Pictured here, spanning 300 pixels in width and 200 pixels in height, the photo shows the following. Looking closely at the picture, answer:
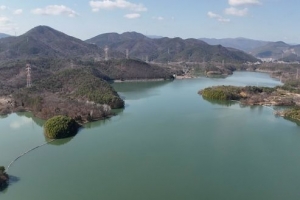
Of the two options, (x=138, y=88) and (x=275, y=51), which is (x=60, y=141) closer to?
(x=138, y=88)

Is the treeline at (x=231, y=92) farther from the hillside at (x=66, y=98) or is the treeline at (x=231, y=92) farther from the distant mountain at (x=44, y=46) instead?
the distant mountain at (x=44, y=46)

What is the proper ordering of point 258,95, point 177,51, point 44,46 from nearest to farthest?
point 258,95 → point 44,46 → point 177,51

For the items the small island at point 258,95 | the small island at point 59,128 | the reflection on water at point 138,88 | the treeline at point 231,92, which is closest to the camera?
the small island at point 59,128

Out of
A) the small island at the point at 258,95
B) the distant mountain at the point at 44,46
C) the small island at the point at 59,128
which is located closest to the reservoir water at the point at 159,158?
the small island at the point at 59,128

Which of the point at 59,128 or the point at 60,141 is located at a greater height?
the point at 59,128

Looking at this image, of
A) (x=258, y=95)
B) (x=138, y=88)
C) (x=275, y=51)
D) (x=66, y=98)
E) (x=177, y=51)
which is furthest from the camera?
(x=275, y=51)

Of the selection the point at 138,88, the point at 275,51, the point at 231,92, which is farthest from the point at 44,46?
the point at 275,51

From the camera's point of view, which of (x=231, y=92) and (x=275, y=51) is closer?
(x=231, y=92)
